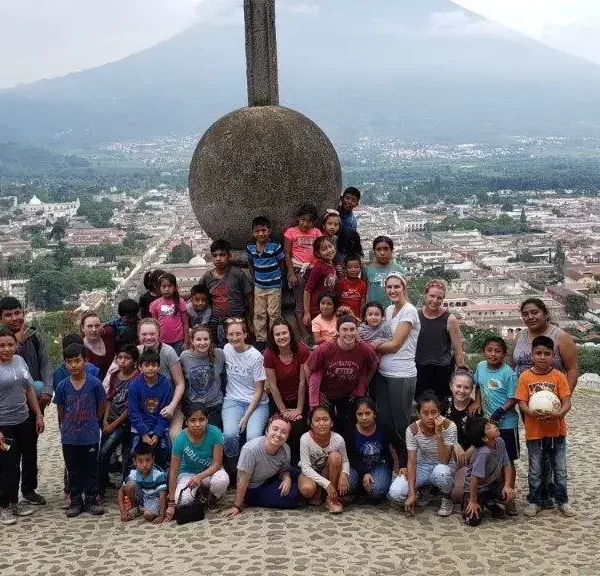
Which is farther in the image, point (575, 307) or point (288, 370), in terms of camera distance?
point (575, 307)

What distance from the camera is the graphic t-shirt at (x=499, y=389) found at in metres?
6.24

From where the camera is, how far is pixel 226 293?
7168 millimetres

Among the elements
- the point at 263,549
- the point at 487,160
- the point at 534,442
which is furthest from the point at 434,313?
the point at 487,160

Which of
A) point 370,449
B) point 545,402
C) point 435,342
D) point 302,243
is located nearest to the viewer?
point 545,402

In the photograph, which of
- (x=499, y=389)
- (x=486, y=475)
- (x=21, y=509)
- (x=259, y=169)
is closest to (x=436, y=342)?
(x=499, y=389)

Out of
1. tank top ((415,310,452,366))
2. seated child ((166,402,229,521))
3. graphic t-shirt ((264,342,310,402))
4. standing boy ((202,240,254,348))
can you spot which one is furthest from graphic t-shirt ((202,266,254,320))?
tank top ((415,310,452,366))

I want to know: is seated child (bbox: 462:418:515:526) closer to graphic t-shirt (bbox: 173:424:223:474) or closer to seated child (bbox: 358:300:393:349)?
seated child (bbox: 358:300:393:349)

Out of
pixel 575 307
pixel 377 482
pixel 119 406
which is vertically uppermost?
pixel 119 406

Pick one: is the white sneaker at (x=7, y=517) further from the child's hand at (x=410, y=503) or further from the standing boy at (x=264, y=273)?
the child's hand at (x=410, y=503)

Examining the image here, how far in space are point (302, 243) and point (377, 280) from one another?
2.18 feet

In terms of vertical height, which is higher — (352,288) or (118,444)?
(352,288)

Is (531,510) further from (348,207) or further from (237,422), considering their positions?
(348,207)

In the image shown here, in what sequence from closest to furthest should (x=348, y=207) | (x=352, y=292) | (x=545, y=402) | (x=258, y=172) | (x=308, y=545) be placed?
(x=308, y=545)
(x=545, y=402)
(x=352, y=292)
(x=258, y=172)
(x=348, y=207)

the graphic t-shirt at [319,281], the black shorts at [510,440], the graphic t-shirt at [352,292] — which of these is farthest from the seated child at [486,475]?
the graphic t-shirt at [319,281]
